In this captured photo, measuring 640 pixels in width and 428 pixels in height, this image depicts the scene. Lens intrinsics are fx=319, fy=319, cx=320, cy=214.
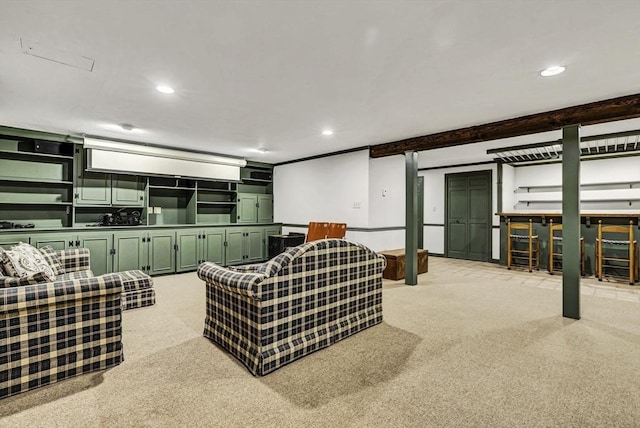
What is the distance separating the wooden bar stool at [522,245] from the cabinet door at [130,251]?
22.3ft

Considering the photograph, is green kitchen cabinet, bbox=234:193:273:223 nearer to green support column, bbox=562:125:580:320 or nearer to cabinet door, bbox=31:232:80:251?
cabinet door, bbox=31:232:80:251

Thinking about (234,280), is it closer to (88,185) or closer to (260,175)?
(88,185)

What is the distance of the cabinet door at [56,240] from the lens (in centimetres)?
436

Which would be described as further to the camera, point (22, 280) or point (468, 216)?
point (468, 216)

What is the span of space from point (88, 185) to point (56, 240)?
1.04m

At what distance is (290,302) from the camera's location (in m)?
2.33

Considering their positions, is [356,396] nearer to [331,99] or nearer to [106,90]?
[331,99]

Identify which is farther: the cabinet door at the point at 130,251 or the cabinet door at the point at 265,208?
the cabinet door at the point at 265,208

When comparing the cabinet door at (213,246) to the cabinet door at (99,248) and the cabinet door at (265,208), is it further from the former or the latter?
the cabinet door at (99,248)

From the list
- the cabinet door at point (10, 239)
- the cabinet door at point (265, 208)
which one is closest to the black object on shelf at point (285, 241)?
the cabinet door at point (265, 208)

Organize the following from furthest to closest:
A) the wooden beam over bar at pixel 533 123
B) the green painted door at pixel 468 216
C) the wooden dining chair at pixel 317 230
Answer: the green painted door at pixel 468 216 → the wooden dining chair at pixel 317 230 → the wooden beam over bar at pixel 533 123

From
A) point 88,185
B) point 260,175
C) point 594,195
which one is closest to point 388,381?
point 88,185

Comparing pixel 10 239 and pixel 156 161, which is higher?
pixel 156 161

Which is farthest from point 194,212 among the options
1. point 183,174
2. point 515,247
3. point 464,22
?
point 515,247
